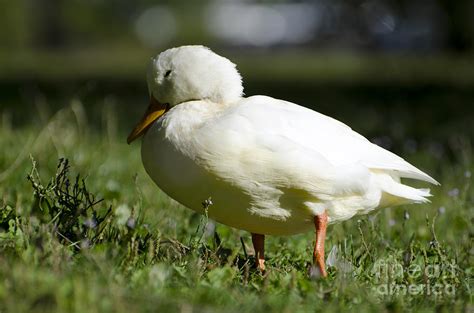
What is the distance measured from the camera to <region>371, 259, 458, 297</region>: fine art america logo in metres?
3.27

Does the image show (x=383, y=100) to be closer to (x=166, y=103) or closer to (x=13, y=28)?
(x=166, y=103)

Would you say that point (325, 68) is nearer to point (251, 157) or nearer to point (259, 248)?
point (259, 248)

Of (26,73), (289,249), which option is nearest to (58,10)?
(26,73)

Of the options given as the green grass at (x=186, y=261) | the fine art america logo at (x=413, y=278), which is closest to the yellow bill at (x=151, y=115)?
the green grass at (x=186, y=261)

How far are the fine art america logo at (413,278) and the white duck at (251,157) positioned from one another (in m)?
0.25

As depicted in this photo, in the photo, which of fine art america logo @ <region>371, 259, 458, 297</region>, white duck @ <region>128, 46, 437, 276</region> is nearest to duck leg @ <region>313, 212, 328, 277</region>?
white duck @ <region>128, 46, 437, 276</region>

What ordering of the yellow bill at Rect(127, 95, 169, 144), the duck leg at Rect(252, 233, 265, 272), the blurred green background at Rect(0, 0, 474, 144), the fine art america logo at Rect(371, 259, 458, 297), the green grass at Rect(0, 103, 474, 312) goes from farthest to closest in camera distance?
the blurred green background at Rect(0, 0, 474, 144) → the yellow bill at Rect(127, 95, 169, 144) → the duck leg at Rect(252, 233, 265, 272) → the fine art america logo at Rect(371, 259, 458, 297) → the green grass at Rect(0, 103, 474, 312)

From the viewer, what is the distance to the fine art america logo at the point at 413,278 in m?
3.27

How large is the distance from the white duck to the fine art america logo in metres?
0.25

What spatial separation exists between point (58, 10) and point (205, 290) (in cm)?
2551

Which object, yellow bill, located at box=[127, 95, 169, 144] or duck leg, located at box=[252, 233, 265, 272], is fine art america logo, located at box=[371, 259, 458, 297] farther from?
yellow bill, located at box=[127, 95, 169, 144]

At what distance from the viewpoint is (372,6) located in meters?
16.2

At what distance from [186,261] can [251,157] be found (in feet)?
1.55

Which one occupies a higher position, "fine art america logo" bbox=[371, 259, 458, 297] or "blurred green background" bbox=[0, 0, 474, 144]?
"blurred green background" bbox=[0, 0, 474, 144]
